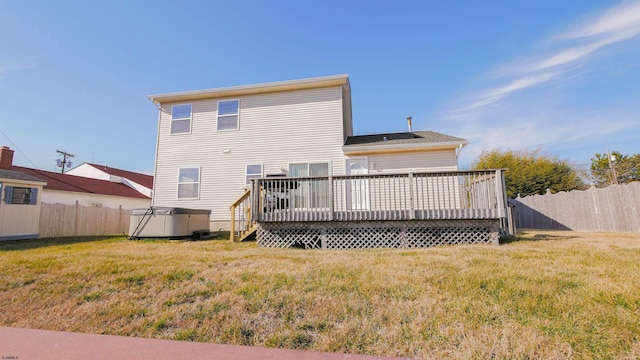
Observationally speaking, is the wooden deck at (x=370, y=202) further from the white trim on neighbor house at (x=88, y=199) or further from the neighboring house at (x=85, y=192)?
the white trim on neighbor house at (x=88, y=199)

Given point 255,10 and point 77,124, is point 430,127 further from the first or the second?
point 77,124

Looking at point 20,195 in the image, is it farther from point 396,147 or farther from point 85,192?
point 396,147

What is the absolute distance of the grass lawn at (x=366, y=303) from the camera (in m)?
2.16

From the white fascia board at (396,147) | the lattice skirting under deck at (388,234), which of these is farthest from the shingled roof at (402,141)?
the lattice skirting under deck at (388,234)

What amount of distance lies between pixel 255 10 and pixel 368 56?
196 inches

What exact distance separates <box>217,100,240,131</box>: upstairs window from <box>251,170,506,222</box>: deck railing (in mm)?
5151

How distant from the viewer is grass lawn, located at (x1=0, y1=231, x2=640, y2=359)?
216 centimetres

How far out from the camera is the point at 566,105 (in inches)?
639

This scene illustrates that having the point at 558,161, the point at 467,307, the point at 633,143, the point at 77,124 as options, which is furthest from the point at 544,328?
the point at 633,143

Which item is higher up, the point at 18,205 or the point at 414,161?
the point at 414,161

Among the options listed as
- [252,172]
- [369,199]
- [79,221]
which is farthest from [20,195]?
[369,199]

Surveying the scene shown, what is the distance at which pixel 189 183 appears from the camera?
1118cm

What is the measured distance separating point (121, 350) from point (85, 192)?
20.4 metres

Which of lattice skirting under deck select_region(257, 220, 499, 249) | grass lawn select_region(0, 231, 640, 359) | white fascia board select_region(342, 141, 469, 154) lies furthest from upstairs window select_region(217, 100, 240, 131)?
grass lawn select_region(0, 231, 640, 359)
